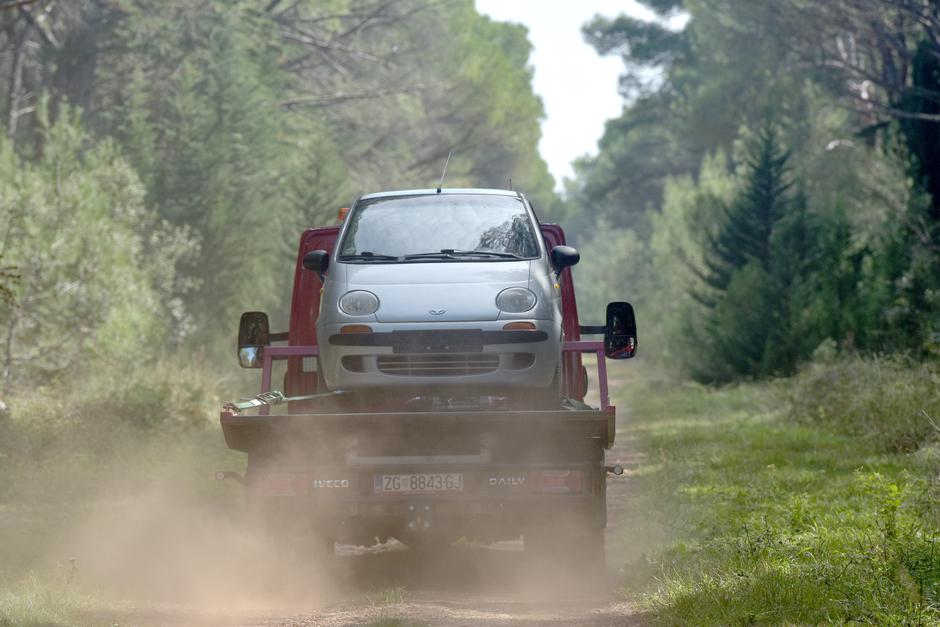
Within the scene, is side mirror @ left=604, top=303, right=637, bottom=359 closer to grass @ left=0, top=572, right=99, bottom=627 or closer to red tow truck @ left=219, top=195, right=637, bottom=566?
red tow truck @ left=219, top=195, right=637, bottom=566

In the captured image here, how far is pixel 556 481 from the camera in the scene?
8.48m

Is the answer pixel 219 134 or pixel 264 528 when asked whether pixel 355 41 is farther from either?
pixel 264 528

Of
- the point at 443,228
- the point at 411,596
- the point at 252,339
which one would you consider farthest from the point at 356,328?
the point at 411,596

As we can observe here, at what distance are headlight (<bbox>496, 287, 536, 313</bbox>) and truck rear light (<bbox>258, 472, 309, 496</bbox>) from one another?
1818 mm

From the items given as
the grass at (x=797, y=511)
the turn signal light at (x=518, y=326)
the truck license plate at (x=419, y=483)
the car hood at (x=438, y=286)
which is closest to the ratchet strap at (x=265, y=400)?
the car hood at (x=438, y=286)

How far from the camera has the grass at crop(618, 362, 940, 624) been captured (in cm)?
714

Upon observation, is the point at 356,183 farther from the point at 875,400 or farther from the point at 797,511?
the point at 797,511

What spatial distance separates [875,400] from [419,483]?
32.0 ft

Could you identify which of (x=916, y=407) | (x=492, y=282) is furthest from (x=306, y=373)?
(x=916, y=407)

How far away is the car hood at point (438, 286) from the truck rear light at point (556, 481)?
4.12ft

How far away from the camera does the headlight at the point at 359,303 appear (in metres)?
9.34

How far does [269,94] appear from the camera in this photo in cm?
3450

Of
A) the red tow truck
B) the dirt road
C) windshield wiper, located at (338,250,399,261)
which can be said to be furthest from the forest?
windshield wiper, located at (338,250,399,261)

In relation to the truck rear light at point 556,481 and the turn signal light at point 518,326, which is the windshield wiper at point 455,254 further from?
the truck rear light at point 556,481
